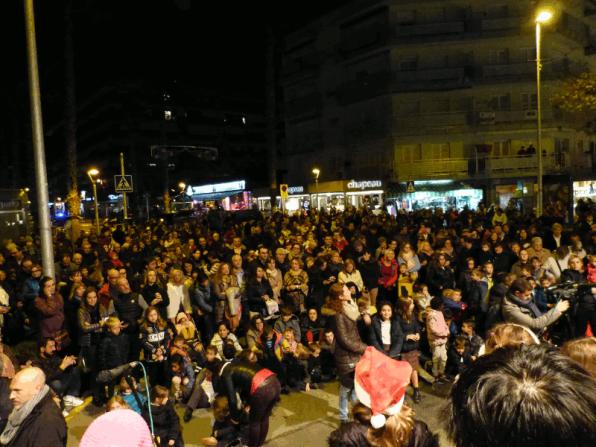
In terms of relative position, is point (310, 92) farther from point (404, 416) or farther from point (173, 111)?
point (173, 111)

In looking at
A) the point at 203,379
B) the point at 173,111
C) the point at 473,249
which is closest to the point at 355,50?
the point at 473,249

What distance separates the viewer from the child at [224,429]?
17.0 ft

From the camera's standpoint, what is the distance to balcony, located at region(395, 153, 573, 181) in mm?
32000

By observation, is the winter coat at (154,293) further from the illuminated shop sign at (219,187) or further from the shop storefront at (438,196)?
the illuminated shop sign at (219,187)

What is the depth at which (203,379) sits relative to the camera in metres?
6.45

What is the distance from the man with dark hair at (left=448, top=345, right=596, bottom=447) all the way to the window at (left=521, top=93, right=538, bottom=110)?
119ft

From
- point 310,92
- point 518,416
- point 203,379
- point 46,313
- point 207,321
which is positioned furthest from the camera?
point 310,92

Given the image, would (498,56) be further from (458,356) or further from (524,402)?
(524,402)

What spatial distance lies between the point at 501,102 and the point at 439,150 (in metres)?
5.23

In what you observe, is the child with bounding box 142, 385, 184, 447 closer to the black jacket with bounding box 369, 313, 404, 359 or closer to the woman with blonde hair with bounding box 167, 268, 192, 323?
the black jacket with bounding box 369, 313, 404, 359

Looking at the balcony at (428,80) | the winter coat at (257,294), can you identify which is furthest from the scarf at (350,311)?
the balcony at (428,80)

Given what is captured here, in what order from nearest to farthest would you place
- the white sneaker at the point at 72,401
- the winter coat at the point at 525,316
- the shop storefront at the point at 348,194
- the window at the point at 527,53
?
the winter coat at the point at 525,316, the white sneaker at the point at 72,401, the shop storefront at the point at 348,194, the window at the point at 527,53

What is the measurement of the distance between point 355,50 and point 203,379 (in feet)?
111

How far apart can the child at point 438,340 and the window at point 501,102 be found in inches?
1195
